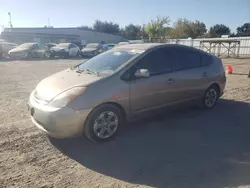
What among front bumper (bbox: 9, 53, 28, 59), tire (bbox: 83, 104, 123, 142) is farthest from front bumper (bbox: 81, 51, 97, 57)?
tire (bbox: 83, 104, 123, 142)

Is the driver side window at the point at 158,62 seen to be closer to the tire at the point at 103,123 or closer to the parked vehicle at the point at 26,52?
the tire at the point at 103,123

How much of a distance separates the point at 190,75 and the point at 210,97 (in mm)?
1089

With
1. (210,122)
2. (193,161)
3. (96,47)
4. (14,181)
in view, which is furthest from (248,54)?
(14,181)

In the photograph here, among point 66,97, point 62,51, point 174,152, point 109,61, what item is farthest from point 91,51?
point 174,152

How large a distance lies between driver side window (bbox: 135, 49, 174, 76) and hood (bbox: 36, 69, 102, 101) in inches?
37.9

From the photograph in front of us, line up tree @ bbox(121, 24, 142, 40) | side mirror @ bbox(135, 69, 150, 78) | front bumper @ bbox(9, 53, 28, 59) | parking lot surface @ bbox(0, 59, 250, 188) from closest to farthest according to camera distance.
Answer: parking lot surface @ bbox(0, 59, 250, 188) → side mirror @ bbox(135, 69, 150, 78) → front bumper @ bbox(9, 53, 28, 59) → tree @ bbox(121, 24, 142, 40)

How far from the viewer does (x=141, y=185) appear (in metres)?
2.99

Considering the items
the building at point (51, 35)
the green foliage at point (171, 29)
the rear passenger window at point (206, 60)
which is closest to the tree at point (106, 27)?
the green foliage at point (171, 29)

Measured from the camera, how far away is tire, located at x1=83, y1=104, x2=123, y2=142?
12.6 ft

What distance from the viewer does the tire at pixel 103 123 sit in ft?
12.6

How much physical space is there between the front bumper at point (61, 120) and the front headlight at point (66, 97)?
0.08 metres

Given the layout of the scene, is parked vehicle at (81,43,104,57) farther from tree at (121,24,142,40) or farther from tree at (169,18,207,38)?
tree at (121,24,142,40)

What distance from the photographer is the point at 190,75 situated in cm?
524

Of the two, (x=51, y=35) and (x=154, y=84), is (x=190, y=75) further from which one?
(x=51, y=35)
